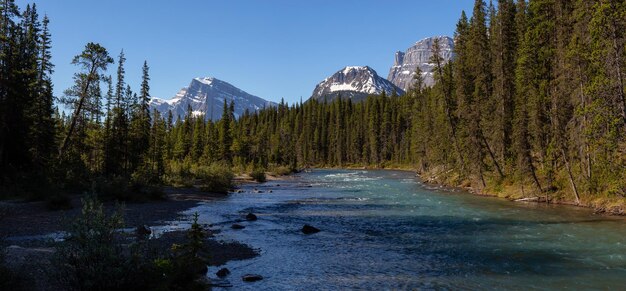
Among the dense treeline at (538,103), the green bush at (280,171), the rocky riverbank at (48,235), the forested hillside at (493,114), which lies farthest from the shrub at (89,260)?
the green bush at (280,171)

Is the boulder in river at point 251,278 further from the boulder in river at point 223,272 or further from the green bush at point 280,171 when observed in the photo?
the green bush at point 280,171

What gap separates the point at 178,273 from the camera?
10469 millimetres

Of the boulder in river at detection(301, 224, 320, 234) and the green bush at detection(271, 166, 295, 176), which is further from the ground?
the green bush at detection(271, 166, 295, 176)

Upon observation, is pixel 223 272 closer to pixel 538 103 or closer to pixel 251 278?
pixel 251 278

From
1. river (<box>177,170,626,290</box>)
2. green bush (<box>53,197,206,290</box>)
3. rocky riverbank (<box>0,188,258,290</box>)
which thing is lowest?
river (<box>177,170,626,290</box>)

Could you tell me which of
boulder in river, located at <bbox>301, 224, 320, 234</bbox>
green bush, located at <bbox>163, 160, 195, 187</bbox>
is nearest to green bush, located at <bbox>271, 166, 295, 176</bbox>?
green bush, located at <bbox>163, 160, 195, 187</bbox>

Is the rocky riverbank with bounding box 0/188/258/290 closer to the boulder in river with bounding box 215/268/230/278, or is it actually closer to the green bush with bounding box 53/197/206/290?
the green bush with bounding box 53/197/206/290

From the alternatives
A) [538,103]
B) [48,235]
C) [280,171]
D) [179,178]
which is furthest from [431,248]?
[280,171]

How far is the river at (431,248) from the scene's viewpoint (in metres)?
14.0

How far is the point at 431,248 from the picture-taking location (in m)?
18.9

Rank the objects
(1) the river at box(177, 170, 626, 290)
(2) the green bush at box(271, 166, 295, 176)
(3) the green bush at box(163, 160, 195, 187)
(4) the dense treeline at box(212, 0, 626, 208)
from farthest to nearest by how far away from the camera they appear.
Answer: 1. (2) the green bush at box(271, 166, 295, 176)
2. (3) the green bush at box(163, 160, 195, 187)
3. (4) the dense treeline at box(212, 0, 626, 208)
4. (1) the river at box(177, 170, 626, 290)

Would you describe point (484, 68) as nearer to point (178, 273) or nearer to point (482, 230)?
point (482, 230)

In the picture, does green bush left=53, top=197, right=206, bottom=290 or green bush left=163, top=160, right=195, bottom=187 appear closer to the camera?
green bush left=53, top=197, right=206, bottom=290

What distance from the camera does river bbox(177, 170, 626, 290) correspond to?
13977mm
